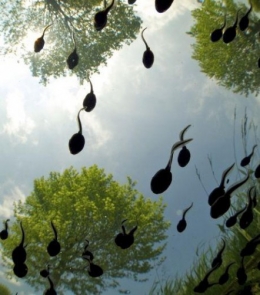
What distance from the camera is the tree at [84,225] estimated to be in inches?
599

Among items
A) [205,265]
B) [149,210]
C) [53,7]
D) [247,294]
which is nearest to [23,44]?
[53,7]

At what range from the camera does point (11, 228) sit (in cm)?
1736

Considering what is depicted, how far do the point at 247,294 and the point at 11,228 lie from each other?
17208 mm

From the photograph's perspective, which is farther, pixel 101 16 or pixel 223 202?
pixel 223 202

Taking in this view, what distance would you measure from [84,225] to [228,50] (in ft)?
39.9

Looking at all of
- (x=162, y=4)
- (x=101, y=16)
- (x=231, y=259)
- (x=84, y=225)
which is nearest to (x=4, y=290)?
(x=84, y=225)

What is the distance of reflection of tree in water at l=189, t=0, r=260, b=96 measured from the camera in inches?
724

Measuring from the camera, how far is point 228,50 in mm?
18906

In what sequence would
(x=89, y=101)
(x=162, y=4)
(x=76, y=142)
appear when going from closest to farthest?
(x=162, y=4)
(x=76, y=142)
(x=89, y=101)

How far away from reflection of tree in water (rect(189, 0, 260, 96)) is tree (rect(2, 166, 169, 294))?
27.5 feet

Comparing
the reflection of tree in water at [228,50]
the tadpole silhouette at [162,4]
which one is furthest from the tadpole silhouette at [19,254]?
the reflection of tree in water at [228,50]

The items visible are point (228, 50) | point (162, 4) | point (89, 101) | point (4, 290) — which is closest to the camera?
point (162, 4)

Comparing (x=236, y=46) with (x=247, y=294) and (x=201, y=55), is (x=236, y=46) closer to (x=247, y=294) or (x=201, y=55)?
(x=201, y=55)

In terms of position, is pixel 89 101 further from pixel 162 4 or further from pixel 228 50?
pixel 228 50
